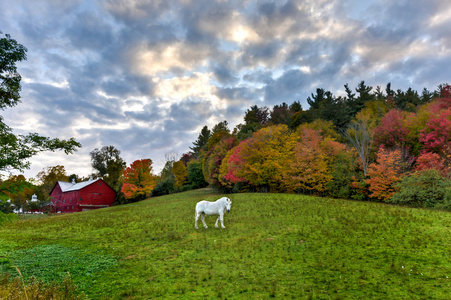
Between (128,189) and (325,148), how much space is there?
44.2 meters

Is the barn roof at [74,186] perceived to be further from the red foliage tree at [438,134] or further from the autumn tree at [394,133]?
the red foliage tree at [438,134]

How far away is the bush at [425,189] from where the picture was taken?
22983 mm

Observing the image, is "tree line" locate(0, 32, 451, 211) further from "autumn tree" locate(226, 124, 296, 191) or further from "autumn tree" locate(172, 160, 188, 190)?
"autumn tree" locate(172, 160, 188, 190)

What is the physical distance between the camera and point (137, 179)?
5619cm

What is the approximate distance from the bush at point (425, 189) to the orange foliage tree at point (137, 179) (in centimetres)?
4891

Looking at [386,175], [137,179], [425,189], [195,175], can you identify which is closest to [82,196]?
[137,179]

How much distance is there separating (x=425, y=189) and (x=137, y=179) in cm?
5261

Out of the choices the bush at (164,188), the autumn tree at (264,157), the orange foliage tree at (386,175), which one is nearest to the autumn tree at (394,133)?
the orange foliage tree at (386,175)

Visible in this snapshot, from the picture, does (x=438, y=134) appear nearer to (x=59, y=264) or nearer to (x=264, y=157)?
(x=264, y=157)

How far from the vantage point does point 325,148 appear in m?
38.7

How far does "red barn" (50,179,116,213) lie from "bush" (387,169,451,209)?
6292cm

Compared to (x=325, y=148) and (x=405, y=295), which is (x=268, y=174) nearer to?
(x=325, y=148)

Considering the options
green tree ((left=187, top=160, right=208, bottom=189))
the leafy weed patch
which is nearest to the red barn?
green tree ((left=187, top=160, right=208, bottom=189))

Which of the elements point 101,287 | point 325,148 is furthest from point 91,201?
point 101,287
